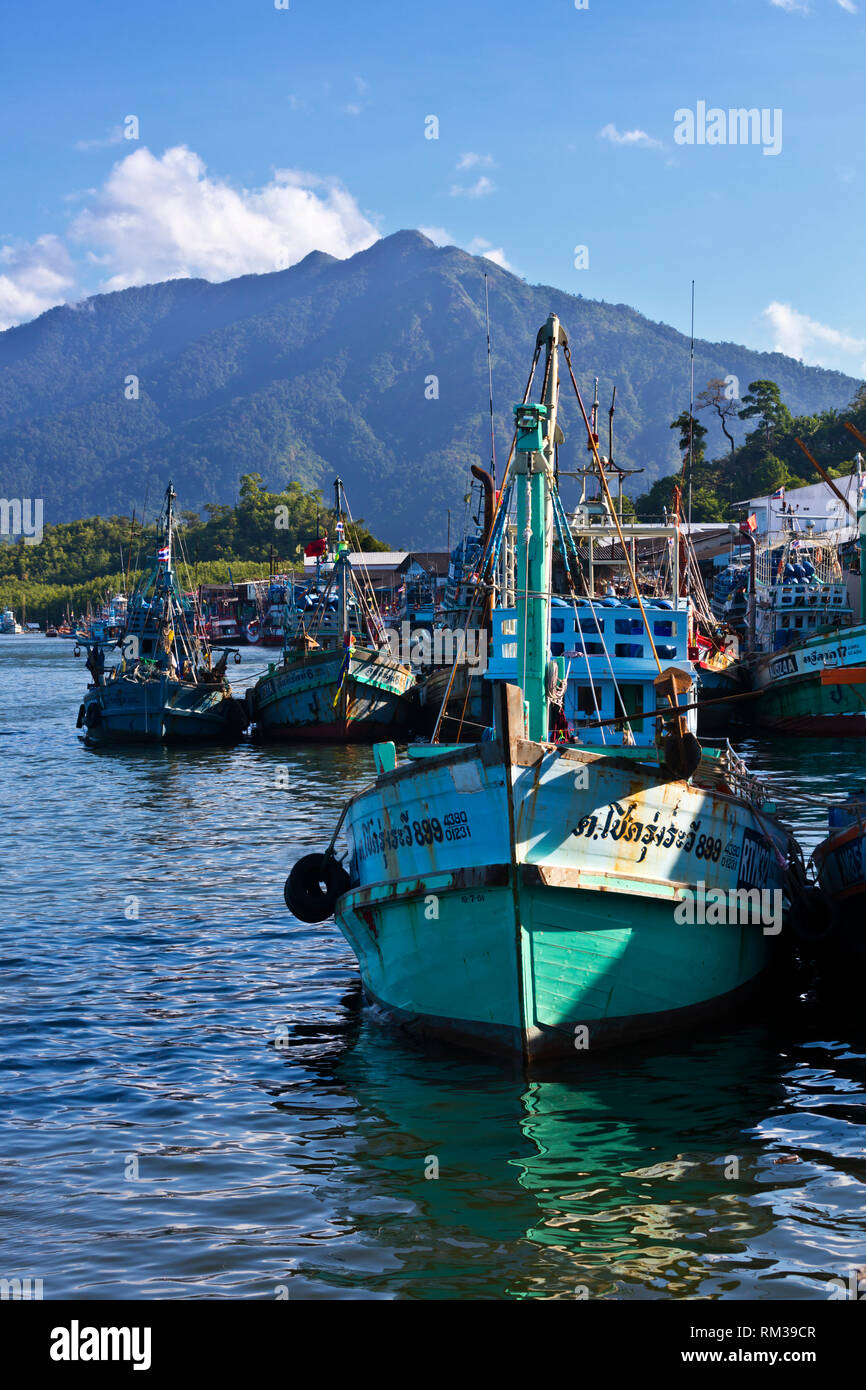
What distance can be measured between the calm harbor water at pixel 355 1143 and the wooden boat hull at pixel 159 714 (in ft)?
96.8

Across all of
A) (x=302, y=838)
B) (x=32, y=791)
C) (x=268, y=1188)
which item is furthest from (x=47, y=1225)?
(x=32, y=791)

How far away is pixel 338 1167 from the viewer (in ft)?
37.7

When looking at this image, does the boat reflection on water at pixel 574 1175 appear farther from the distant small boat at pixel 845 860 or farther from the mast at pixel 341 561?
the mast at pixel 341 561

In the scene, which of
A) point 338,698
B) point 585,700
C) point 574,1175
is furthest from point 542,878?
point 338,698

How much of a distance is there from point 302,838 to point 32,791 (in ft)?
42.5

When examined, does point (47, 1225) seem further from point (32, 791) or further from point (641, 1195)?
point (32, 791)

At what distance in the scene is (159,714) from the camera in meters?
49.8

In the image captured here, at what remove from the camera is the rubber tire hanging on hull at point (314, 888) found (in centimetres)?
1694

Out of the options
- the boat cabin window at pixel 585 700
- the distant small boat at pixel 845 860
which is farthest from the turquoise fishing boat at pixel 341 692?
the distant small boat at pixel 845 860

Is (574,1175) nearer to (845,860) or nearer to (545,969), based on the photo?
(545,969)

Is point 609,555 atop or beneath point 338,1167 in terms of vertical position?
atop

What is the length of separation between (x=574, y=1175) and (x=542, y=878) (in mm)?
2854

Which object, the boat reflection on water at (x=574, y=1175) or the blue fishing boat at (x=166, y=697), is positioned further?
the blue fishing boat at (x=166, y=697)
